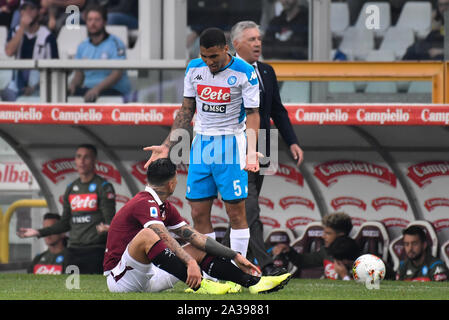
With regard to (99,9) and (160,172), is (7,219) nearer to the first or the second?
(99,9)

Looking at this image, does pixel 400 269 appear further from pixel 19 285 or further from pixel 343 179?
→ pixel 19 285

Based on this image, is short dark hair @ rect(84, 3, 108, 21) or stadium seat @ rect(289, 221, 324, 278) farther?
short dark hair @ rect(84, 3, 108, 21)

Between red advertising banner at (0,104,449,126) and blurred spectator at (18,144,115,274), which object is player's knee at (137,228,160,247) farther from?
blurred spectator at (18,144,115,274)

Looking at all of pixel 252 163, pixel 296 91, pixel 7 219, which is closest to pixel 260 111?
pixel 252 163

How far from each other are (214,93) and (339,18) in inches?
282

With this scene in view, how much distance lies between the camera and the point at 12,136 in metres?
10.9

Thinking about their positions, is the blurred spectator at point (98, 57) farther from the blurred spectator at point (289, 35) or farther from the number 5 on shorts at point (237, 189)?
the number 5 on shorts at point (237, 189)

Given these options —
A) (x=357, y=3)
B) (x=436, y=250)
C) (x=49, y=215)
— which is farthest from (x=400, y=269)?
(x=357, y=3)

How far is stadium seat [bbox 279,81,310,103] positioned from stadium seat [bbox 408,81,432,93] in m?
1.20

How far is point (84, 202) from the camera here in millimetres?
10273

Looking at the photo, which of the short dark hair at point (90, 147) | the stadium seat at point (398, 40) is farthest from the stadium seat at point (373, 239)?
the stadium seat at point (398, 40)

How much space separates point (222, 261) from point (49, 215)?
485 centimetres

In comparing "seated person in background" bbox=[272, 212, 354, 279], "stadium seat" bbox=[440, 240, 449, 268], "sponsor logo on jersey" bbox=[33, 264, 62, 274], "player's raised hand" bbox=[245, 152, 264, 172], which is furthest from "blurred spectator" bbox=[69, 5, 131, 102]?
"player's raised hand" bbox=[245, 152, 264, 172]

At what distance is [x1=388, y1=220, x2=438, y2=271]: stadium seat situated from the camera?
32.0 ft
